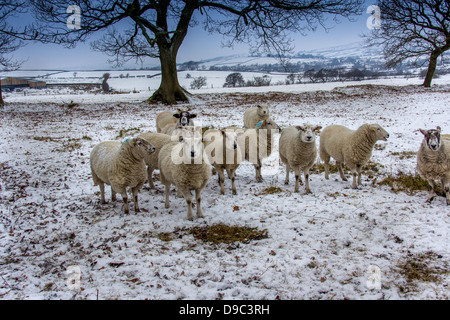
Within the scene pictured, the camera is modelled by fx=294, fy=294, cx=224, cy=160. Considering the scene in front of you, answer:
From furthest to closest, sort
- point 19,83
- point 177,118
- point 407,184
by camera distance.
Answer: point 19,83 < point 177,118 < point 407,184

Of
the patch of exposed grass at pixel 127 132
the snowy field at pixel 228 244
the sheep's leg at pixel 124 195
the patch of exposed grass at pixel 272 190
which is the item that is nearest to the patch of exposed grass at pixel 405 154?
the snowy field at pixel 228 244

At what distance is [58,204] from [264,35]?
71.5 feet

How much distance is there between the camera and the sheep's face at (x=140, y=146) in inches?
224

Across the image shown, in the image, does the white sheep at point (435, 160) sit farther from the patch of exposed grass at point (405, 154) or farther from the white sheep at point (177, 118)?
the white sheep at point (177, 118)

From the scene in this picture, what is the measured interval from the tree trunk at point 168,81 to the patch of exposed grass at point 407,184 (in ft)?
67.2

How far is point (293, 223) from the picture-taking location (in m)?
5.29

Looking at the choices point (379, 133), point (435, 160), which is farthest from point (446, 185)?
point (379, 133)

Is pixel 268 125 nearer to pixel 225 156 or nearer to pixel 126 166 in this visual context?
pixel 225 156

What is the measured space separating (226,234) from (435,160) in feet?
14.8

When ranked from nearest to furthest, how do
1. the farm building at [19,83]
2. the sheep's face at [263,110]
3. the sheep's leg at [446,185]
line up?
the sheep's leg at [446,185] < the sheep's face at [263,110] < the farm building at [19,83]

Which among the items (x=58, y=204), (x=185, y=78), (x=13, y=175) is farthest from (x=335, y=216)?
(x=185, y=78)

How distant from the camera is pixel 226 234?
5.03m

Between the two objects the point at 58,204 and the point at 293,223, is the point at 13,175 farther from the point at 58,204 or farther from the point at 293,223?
the point at 293,223

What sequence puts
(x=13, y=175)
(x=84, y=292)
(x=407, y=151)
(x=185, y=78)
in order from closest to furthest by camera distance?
(x=84, y=292) < (x=13, y=175) < (x=407, y=151) < (x=185, y=78)
